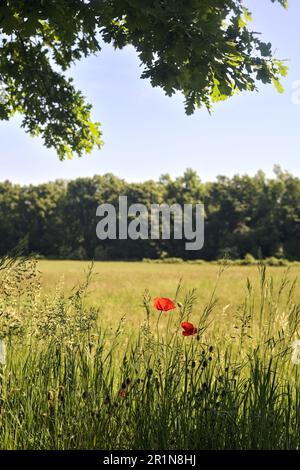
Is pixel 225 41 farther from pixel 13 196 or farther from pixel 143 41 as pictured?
pixel 13 196

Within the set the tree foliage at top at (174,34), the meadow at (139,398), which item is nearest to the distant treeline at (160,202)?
the tree foliage at top at (174,34)

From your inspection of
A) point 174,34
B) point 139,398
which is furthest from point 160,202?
point 139,398

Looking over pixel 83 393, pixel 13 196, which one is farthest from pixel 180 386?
pixel 13 196

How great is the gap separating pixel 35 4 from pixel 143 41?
1.35 m

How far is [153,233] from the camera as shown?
3533 inches

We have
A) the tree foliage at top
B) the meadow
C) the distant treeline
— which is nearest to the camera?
the meadow

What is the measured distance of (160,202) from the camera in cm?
10438

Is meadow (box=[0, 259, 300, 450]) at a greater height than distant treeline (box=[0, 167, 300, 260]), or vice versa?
distant treeline (box=[0, 167, 300, 260])

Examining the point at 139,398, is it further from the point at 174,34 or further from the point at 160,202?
the point at 160,202

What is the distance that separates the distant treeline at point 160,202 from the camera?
282 ft

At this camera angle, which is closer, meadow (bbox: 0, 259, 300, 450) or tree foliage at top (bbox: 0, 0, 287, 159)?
meadow (bbox: 0, 259, 300, 450)

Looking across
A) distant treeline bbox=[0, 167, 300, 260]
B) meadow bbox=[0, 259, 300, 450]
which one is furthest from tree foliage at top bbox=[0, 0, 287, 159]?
distant treeline bbox=[0, 167, 300, 260]

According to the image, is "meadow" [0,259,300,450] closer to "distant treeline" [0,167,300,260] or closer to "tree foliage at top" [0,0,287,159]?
"tree foliage at top" [0,0,287,159]

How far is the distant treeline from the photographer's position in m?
86.0
